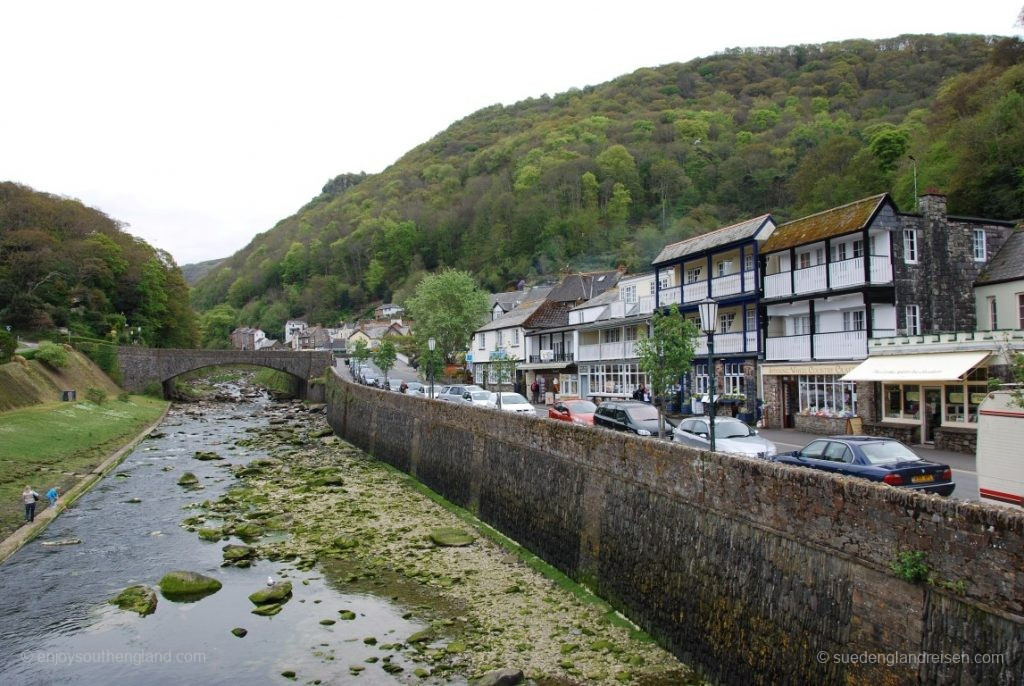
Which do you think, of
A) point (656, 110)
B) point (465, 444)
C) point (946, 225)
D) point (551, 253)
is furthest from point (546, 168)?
point (465, 444)

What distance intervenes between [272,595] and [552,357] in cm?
4316

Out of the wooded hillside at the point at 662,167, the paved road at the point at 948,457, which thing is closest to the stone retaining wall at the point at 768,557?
the paved road at the point at 948,457

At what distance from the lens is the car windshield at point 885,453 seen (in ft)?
46.4

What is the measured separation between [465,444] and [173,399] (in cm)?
6423

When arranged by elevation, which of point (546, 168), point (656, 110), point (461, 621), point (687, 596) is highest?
point (656, 110)

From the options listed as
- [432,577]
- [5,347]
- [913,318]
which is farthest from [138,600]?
[5,347]

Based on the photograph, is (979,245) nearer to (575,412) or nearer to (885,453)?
(575,412)

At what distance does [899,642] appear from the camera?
759 cm

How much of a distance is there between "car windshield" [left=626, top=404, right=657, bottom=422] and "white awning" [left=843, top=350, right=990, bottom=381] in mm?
8797

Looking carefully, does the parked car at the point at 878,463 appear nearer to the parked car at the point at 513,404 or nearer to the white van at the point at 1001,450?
the white van at the point at 1001,450

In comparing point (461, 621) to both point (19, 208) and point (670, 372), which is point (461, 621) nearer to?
point (670, 372)

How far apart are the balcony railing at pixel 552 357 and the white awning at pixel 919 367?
28165mm

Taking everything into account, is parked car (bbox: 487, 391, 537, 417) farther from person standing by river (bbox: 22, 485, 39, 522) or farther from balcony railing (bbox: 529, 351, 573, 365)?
person standing by river (bbox: 22, 485, 39, 522)

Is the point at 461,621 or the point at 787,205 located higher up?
the point at 787,205
